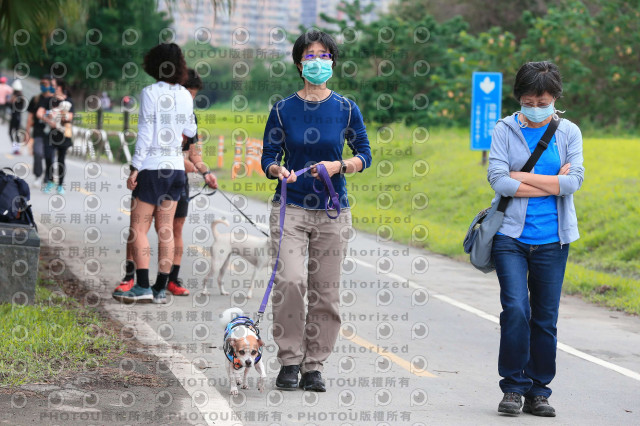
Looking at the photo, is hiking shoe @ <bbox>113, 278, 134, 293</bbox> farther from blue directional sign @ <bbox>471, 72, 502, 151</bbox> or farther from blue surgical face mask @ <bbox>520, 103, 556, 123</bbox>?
blue directional sign @ <bbox>471, 72, 502, 151</bbox>

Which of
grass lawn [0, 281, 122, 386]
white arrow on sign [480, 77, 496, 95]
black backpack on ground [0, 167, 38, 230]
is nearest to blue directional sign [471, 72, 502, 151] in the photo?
white arrow on sign [480, 77, 496, 95]

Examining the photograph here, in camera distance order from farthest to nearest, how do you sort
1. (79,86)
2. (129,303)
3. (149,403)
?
(79,86) → (129,303) → (149,403)

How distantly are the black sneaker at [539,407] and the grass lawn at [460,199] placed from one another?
4.72m

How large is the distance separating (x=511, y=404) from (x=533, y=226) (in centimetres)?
102

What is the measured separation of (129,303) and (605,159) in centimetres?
1340

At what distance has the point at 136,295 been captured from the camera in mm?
9383

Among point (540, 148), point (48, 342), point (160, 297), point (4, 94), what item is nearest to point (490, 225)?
point (540, 148)

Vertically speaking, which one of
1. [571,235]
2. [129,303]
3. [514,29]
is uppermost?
[514,29]

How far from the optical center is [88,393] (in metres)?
6.16

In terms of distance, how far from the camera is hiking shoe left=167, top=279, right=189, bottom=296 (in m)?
10.0

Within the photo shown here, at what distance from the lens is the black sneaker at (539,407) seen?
20.1ft

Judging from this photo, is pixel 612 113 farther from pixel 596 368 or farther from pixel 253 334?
pixel 253 334

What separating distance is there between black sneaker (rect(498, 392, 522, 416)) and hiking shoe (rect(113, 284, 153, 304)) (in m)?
4.21

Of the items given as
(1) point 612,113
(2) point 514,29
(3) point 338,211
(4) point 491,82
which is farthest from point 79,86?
(3) point 338,211
